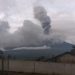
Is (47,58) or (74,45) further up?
(74,45)

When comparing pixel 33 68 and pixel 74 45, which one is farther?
pixel 33 68

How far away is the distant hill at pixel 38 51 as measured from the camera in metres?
8.08

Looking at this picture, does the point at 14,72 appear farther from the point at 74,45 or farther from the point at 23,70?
the point at 74,45

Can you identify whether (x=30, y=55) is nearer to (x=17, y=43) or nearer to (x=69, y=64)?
(x=17, y=43)

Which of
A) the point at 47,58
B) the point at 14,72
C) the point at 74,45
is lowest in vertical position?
the point at 14,72

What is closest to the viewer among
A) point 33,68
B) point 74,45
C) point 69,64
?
point 74,45

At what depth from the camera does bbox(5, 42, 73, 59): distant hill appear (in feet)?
26.5

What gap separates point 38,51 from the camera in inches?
335

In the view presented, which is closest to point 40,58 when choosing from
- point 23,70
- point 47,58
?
point 47,58

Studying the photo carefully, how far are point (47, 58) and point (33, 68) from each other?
3.54 ft

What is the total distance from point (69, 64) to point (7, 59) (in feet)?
9.83

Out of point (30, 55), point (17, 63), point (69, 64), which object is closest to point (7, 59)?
point (17, 63)

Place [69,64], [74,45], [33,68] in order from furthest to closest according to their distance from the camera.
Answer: [33,68] < [69,64] < [74,45]

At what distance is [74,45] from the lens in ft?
26.3
